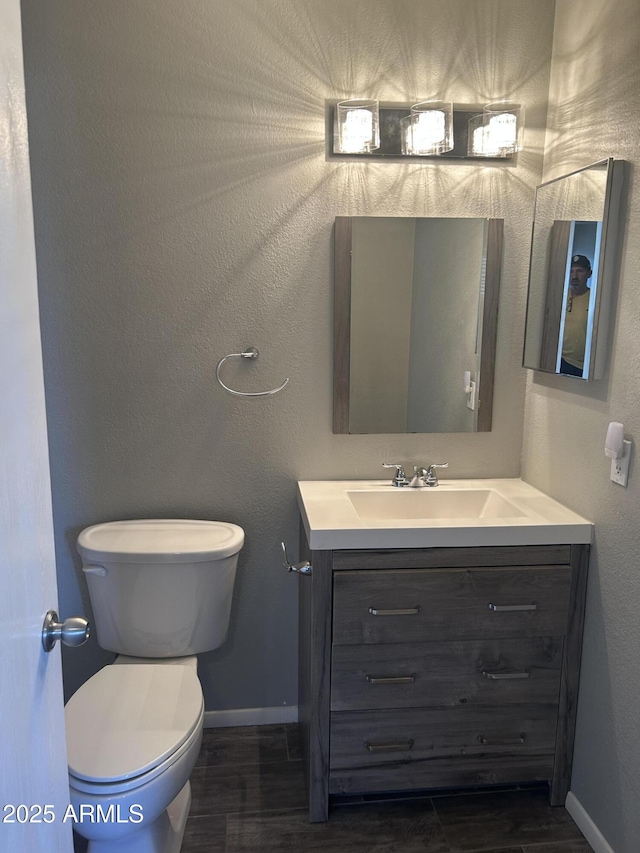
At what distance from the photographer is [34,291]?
1071mm

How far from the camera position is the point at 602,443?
74.9 inches

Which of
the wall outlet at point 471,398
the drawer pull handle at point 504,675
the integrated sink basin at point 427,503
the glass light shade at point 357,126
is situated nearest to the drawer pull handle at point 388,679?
the drawer pull handle at point 504,675

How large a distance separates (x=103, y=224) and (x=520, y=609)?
1.76 metres

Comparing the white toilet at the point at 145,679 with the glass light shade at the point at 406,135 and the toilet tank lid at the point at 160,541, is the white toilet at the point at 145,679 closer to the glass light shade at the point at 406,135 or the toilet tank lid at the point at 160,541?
the toilet tank lid at the point at 160,541

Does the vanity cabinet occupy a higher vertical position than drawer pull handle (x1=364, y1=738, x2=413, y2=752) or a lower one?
higher

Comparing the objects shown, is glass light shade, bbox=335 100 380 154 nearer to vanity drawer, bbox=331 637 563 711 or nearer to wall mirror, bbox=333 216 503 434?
wall mirror, bbox=333 216 503 434

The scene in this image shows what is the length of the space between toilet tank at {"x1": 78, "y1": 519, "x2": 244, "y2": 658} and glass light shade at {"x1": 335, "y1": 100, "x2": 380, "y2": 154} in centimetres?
132

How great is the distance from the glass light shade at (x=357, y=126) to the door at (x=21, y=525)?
4.25 feet

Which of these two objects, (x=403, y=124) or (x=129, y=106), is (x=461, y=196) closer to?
(x=403, y=124)

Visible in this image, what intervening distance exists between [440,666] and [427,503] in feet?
1.81

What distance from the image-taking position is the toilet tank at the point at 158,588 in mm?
2064

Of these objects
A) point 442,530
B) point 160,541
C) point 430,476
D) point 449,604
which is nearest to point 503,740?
point 449,604

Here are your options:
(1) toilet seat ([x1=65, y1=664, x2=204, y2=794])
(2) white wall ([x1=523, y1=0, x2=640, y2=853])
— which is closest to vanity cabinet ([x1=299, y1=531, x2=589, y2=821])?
(2) white wall ([x1=523, y1=0, x2=640, y2=853])

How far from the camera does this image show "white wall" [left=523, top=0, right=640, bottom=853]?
1.74 metres
